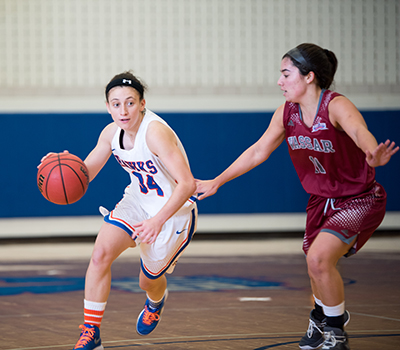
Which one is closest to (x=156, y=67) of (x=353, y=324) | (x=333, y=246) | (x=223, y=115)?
(x=223, y=115)

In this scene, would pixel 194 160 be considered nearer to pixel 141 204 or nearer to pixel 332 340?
pixel 141 204

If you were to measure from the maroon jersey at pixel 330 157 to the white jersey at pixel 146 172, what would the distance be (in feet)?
2.26

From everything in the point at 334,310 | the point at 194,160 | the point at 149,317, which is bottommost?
the point at 194,160

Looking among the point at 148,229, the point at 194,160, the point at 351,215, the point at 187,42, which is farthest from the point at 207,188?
the point at 187,42

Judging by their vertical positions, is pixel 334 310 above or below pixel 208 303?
above

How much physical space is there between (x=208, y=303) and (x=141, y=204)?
1.62 meters

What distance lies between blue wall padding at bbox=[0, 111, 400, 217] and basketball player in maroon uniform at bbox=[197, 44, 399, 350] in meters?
6.66

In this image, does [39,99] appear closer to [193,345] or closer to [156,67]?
[156,67]

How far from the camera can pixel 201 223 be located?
10.3m

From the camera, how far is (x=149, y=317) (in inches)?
152

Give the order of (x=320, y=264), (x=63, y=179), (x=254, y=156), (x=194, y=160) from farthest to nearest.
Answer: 1. (x=194, y=160)
2. (x=254, y=156)
3. (x=63, y=179)
4. (x=320, y=264)

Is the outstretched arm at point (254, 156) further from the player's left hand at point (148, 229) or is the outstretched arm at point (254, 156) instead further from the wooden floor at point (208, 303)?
the wooden floor at point (208, 303)

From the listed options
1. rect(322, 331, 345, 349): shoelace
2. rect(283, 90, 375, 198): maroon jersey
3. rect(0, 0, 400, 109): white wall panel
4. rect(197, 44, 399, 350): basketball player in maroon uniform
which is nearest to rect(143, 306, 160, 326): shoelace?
rect(197, 44, 399, 350): basketball player in maroon uniform

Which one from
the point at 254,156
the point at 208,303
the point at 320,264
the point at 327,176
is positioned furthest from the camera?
the point at 208,303
